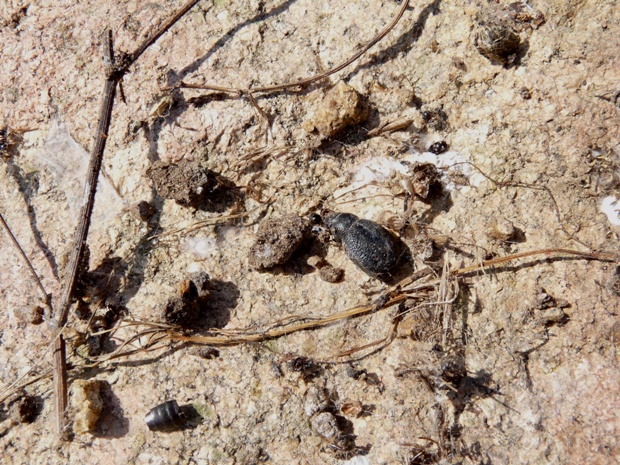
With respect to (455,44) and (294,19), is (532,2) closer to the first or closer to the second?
(455,44)

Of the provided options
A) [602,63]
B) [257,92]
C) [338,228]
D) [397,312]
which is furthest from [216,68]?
[602,63]

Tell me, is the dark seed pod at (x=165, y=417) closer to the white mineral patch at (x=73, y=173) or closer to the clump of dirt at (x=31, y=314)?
the clump of dirt at (x=31, y=314)

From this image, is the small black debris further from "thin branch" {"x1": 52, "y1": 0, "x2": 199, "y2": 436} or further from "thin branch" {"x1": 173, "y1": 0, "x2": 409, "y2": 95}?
"thin branch" {"x1": 173, "y1": 0, "x2": 409, "y2": 95}

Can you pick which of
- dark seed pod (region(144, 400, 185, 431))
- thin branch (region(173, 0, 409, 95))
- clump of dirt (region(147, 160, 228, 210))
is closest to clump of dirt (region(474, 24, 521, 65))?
thin branch (region(173, 0, 409, 95))

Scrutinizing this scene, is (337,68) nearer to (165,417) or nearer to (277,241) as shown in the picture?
(277,241)

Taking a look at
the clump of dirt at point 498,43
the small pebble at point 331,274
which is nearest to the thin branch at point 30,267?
the small pebble at point 331,274

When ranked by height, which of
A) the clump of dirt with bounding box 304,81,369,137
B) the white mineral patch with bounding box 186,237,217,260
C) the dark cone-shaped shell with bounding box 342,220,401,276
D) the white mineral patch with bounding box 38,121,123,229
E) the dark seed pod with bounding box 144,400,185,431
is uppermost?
the white mineral patch with bounding box 38,121,123,229

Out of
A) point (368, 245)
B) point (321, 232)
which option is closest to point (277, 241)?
point (321, 232)
